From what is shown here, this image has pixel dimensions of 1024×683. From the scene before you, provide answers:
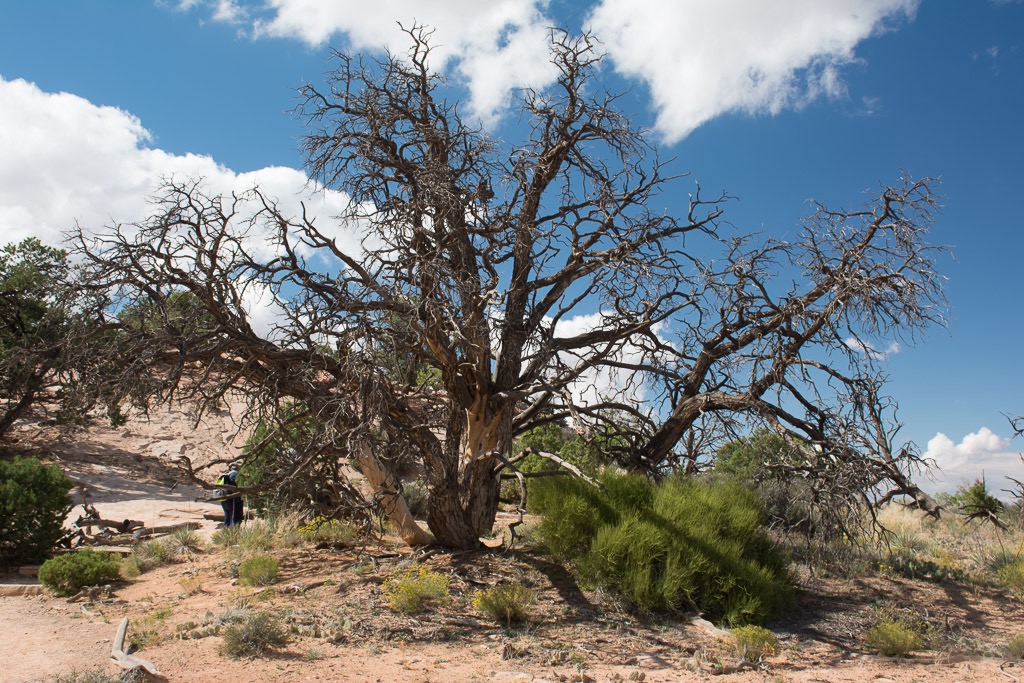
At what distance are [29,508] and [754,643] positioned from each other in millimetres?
11242

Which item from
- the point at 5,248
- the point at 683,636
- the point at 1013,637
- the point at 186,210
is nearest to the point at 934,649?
the point at 1013,637

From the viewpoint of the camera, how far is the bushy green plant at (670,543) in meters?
9.67

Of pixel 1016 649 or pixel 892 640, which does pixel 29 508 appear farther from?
pixel 1016 649

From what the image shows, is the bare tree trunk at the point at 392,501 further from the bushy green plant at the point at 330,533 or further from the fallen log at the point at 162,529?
the fallen log at the point at 162,529

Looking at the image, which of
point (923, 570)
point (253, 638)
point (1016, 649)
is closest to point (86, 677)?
point (253, 638)

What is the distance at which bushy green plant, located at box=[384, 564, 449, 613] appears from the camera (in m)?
8.77

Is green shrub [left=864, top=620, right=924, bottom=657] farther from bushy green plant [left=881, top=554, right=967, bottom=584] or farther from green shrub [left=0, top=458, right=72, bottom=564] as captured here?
green shrub [left=0, top=458, right=72, bottom=564]

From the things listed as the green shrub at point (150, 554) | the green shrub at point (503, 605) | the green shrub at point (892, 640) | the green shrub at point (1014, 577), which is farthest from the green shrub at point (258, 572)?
the green shrub at point (1014, 577)

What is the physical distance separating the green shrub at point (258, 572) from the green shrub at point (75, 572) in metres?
2.23

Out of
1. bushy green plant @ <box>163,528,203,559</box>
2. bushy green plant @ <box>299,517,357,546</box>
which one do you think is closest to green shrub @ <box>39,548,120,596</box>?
bushy green plant @ <box>163,528,203,559</box>

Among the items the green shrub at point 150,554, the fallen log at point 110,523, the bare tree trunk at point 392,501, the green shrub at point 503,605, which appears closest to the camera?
the green shrub at point 503,605

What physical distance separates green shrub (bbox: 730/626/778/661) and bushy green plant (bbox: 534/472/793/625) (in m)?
1.07

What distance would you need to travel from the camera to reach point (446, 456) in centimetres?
1084

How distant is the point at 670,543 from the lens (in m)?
9.86
